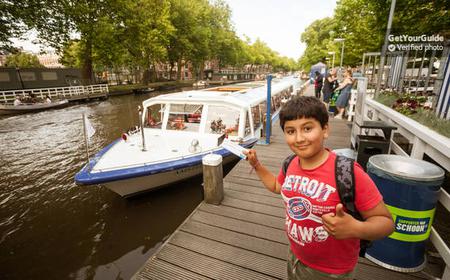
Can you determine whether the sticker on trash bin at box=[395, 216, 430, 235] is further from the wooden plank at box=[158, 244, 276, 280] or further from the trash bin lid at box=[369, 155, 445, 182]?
the wooden plank at box=[158, 244, 276, 280]

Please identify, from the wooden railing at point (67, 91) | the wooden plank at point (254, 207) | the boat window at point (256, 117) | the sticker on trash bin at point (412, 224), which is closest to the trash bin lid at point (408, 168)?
the sticker on trash bin at point (412, 224)

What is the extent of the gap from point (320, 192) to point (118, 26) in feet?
128

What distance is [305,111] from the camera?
4.96 feet

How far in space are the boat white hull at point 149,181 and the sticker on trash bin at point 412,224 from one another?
15.5ft

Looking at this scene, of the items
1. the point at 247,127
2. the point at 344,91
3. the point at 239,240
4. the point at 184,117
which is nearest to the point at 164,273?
the point at 239,240

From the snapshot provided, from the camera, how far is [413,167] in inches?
101

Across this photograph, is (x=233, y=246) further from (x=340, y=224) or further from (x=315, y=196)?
(x=340, y=224)

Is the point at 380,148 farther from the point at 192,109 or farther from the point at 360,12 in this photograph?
the point at 360,12

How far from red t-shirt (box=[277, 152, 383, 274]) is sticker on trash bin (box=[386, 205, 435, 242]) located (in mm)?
1390

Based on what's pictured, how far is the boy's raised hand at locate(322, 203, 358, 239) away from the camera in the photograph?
115cm

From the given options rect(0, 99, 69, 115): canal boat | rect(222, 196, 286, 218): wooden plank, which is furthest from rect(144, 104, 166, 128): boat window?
rect(0, 99, 69, 115): canal boat

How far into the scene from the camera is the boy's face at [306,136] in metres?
1.51

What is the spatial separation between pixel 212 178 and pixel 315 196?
2951mm

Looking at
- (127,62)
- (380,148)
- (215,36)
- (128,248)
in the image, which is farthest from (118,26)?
(380,148)
